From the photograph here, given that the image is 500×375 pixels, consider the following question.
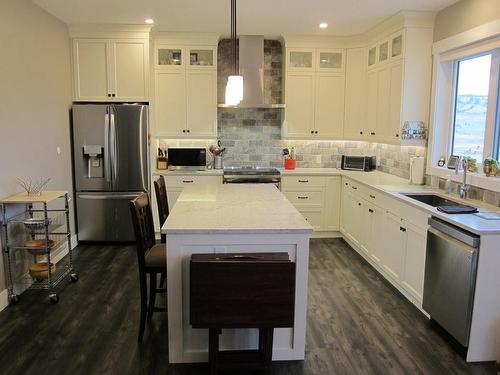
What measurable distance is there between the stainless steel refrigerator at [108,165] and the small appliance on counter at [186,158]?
1.48ft

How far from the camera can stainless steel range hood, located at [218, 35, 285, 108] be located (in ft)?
18.7

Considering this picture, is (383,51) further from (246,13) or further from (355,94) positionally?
(246,13)

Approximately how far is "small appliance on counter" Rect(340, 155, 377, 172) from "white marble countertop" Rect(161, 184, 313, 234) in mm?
2266

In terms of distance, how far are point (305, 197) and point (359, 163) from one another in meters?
0.94

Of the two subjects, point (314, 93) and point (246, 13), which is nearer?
point (246, 13)

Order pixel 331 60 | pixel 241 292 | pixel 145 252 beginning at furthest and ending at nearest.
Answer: pixel 331 60, pixel 145 252, pixel 241 292

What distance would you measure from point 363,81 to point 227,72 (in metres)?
1.90

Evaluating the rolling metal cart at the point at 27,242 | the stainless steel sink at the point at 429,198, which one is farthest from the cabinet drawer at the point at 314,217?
the rolling metal cart at the point at 27,242

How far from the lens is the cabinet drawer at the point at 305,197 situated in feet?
18.7

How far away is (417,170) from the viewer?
4.52m

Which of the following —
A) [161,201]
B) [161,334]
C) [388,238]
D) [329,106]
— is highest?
[329,106]

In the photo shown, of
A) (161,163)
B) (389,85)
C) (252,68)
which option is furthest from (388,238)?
(161,163)

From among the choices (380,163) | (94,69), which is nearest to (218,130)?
(94,69)

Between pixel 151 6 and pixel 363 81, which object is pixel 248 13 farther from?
pixel 363 81
